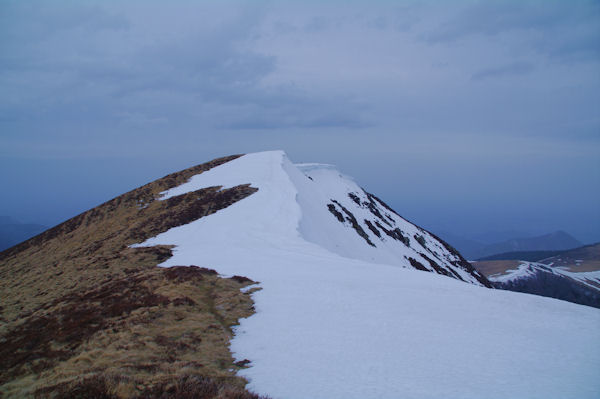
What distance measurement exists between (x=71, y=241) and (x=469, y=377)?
179 feet

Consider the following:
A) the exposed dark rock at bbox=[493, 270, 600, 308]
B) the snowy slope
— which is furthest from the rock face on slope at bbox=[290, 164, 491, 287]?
the exposed dark rock at bbox=[493, 270, 600, 308]

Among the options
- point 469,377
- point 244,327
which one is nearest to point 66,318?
point 244,327

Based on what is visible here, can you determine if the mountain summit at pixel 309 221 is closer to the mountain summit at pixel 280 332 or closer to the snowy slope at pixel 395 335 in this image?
the mountain summit at pixel 280 332

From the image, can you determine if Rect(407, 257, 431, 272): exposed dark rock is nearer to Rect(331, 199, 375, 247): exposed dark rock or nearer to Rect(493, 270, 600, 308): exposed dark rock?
Rect(331, 199, 375, 247): exposed dark rock

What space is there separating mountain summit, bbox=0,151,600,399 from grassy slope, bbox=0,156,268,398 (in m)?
0.07

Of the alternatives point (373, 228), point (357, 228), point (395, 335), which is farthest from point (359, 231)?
point (395, 335)

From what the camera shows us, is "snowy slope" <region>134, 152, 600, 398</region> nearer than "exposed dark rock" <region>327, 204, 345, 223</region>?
Yes

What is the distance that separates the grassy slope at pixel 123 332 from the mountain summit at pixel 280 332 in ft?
0.24

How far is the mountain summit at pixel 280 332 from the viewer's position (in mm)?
8578

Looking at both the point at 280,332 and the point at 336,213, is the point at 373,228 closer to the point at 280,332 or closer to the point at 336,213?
the point at 336,213

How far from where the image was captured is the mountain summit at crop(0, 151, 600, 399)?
28.1ft

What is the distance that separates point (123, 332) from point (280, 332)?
5.92 metres

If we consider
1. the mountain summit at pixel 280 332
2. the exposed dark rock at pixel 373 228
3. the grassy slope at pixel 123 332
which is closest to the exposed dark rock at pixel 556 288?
the exposed dark rock at pixel 373 228

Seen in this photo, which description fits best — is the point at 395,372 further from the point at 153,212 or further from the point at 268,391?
the point at 153,212
